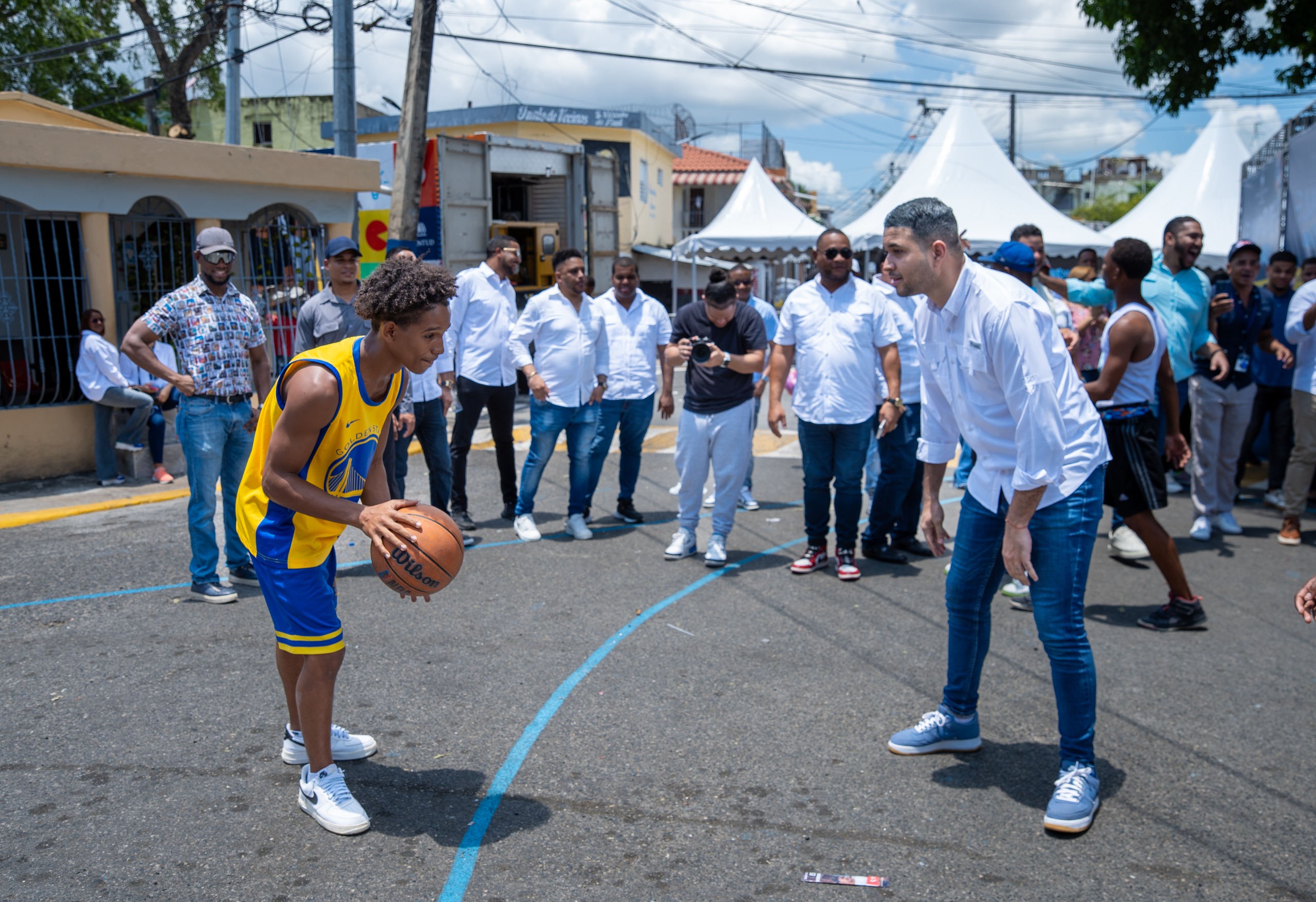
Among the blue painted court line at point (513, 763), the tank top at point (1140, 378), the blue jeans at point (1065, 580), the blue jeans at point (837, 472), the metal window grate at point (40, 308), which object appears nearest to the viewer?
the blue painted court line at point (513, 763)

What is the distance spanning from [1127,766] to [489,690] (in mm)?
2725

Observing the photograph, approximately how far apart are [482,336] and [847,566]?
3.22 m

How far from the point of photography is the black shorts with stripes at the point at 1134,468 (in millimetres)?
5566

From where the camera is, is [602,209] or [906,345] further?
[602,209]

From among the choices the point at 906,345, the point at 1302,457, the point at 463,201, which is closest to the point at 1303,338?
the point at 1302,457

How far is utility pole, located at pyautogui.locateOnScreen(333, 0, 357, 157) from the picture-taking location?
12938mm

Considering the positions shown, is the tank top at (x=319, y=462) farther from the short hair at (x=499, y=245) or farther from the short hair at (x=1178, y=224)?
the short hair at (x=1178, y=224)

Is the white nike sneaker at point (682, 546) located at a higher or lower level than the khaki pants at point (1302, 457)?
lower

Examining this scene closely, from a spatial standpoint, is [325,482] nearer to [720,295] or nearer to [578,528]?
[720,295]

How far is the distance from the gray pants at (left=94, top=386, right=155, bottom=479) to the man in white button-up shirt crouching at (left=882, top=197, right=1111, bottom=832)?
26.5ft

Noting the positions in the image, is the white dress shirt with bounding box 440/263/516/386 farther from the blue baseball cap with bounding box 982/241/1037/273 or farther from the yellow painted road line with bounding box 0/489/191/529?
the blue baseball cap with bounding box 982/241/1037/273

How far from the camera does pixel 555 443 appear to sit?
25.4ft

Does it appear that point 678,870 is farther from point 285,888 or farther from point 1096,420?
point 1096,420

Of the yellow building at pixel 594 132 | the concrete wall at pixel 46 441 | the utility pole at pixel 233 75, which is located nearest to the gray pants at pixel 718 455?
the concrete wall at pixel 46 441
